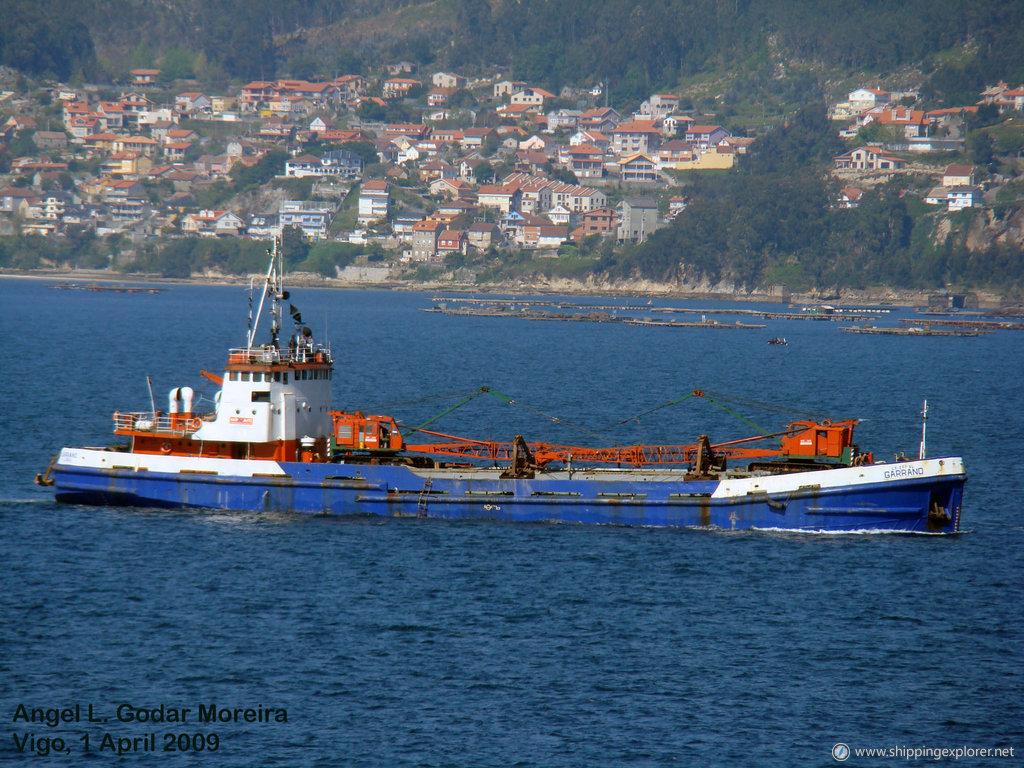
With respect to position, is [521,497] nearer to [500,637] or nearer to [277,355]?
[277,355]

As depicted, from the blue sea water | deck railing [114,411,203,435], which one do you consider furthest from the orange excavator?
deck railing [114,411,203,435]

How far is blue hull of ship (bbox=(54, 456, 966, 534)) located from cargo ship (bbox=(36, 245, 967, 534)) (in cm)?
4

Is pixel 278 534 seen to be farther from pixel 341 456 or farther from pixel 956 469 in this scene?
pixel 956 469

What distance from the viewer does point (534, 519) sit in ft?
129

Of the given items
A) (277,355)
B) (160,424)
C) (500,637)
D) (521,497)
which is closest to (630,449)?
(521,497)

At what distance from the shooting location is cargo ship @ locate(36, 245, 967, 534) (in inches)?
1486

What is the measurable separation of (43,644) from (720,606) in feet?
51.5

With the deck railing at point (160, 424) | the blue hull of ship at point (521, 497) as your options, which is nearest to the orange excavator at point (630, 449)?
the blue hull of ship at point (521, 497)

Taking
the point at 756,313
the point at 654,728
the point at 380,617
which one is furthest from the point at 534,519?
the point at 756,313

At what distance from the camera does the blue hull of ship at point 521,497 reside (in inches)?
1484

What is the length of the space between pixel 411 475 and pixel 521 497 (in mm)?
3396

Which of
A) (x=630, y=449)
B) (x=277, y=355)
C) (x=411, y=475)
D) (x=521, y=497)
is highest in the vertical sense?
(x=277, y=355)

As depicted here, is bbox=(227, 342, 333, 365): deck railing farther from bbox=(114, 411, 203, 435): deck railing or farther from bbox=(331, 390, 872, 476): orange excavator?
bbox=(114, 411, 203, 435): deck railing

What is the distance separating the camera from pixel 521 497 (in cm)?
3916
